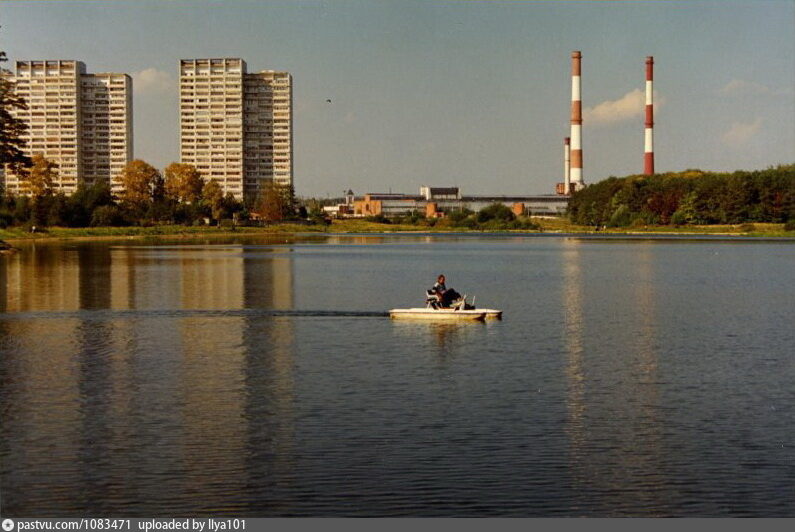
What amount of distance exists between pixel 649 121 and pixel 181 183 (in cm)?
8177

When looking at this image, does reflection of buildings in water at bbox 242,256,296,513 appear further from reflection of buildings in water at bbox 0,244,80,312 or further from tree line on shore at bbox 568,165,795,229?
tree line on shore at bbox 568,165,795,229

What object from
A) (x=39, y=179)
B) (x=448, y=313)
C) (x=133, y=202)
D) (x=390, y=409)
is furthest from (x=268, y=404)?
(x=133, y=202)

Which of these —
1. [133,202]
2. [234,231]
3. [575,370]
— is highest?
[133,202]

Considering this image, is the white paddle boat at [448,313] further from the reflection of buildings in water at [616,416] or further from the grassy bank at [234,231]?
the grassy bank at [234,231]

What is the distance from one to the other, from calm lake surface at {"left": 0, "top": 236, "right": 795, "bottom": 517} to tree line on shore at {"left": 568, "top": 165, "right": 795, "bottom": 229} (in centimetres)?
12108

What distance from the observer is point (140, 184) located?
160 m

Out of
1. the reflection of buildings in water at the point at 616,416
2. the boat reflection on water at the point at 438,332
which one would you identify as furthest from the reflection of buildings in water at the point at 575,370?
the boat reflection on water at the point at 438,332

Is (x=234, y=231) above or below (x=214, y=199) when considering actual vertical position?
below

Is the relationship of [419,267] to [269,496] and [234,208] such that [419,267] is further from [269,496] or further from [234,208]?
[234,208]

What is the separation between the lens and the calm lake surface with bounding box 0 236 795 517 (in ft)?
51.6

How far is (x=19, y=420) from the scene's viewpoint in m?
20.5

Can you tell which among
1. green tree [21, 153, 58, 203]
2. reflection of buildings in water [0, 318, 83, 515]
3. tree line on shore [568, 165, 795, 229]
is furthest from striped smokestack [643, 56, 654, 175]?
reflection of buildings in water [0, 318, 83, 515]

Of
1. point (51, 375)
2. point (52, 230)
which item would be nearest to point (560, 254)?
point (52, 230)

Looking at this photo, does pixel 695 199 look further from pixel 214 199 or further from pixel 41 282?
pixel 41 282
